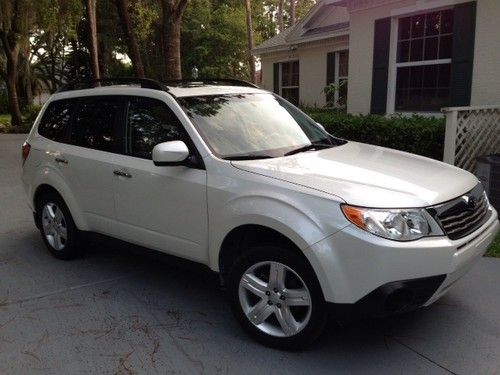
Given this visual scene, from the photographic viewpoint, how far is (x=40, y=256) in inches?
224

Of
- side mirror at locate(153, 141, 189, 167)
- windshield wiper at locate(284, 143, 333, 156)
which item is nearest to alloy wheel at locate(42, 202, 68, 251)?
side mirror at locate(153, 141, 189, 167)

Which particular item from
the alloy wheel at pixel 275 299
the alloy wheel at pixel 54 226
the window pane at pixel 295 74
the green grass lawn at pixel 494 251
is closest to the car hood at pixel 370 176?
the alloy wheel at pixel 275 299

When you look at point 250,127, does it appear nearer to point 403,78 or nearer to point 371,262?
point 371,262

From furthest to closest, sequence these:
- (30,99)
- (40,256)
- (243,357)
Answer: (30,99), (40,256), (243,357)

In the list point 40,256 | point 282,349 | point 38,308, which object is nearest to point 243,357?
point 282,349

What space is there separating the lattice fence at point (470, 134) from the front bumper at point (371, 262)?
4.49 metres

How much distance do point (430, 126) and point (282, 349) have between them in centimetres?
565

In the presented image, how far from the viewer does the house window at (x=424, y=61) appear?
9625 millimetres

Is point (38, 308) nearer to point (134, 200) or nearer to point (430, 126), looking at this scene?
point (134, 200)

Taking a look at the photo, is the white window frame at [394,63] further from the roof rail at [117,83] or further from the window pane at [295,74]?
the window pane at [295,74]

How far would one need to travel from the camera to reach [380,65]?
34.6 ft

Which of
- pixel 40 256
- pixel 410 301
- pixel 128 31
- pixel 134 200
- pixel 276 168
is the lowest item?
pixel 40 256

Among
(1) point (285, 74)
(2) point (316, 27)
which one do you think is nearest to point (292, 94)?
(1) point (285, 74)

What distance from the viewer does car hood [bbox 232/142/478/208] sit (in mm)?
3271
